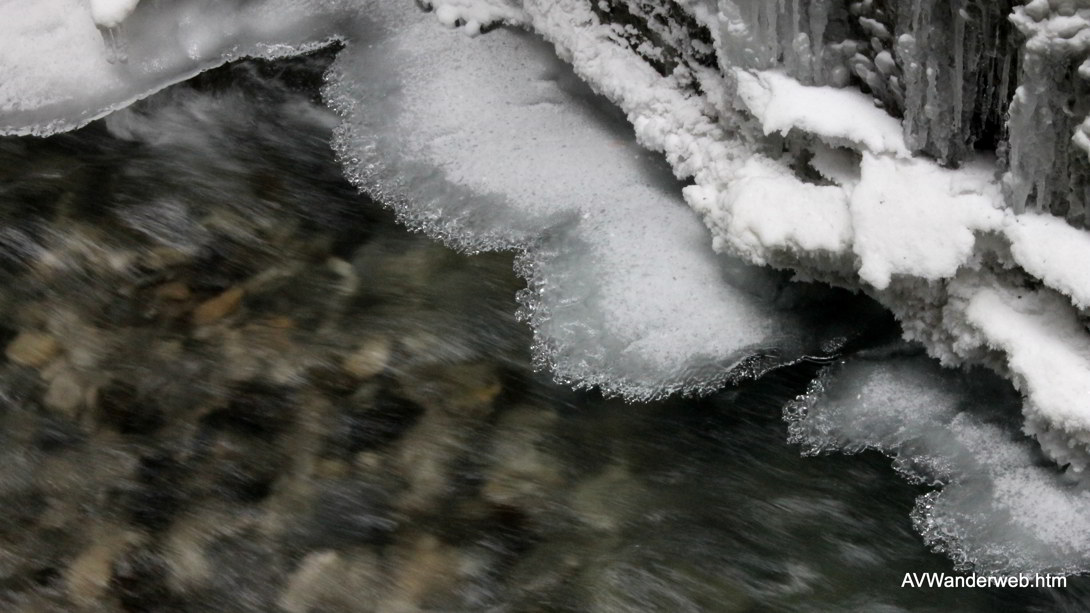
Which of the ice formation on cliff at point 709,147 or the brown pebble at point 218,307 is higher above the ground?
the ice formation on cliff at point 709,147

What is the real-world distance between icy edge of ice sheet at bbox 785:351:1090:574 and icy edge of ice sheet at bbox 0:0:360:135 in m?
2.46

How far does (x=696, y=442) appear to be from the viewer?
9.06 ft

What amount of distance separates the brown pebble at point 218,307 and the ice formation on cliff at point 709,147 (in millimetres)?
601

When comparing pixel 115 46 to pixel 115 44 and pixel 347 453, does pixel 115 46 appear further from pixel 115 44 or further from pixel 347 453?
pixel 347 453

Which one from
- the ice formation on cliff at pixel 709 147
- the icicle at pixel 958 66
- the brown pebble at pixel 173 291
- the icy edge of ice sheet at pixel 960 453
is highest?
the icicle at pixel 958 66

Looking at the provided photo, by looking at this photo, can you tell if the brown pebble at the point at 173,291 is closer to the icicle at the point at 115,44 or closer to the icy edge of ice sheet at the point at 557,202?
the icy edge of ice sheet at the point at 557,202

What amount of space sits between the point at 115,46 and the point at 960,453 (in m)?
3.13

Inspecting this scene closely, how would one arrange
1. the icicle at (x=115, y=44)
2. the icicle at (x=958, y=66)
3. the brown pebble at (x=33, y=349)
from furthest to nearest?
the icicle at (x=115, y=44)
the brown pebble at (x=33, y=349)
the icicle at (x=958, y=66)

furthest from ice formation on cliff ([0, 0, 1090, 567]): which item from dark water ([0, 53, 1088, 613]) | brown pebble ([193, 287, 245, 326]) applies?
brown pebble ([193, 287, 245, 326])

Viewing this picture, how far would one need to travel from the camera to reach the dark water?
2.50 m

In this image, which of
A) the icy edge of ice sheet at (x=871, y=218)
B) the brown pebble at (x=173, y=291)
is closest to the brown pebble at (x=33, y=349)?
the brown pebble at (x=173, y=291)

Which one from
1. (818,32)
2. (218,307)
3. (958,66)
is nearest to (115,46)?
(218,307)

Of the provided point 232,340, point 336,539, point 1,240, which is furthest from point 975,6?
point 1,240

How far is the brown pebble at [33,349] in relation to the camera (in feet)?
9.96
